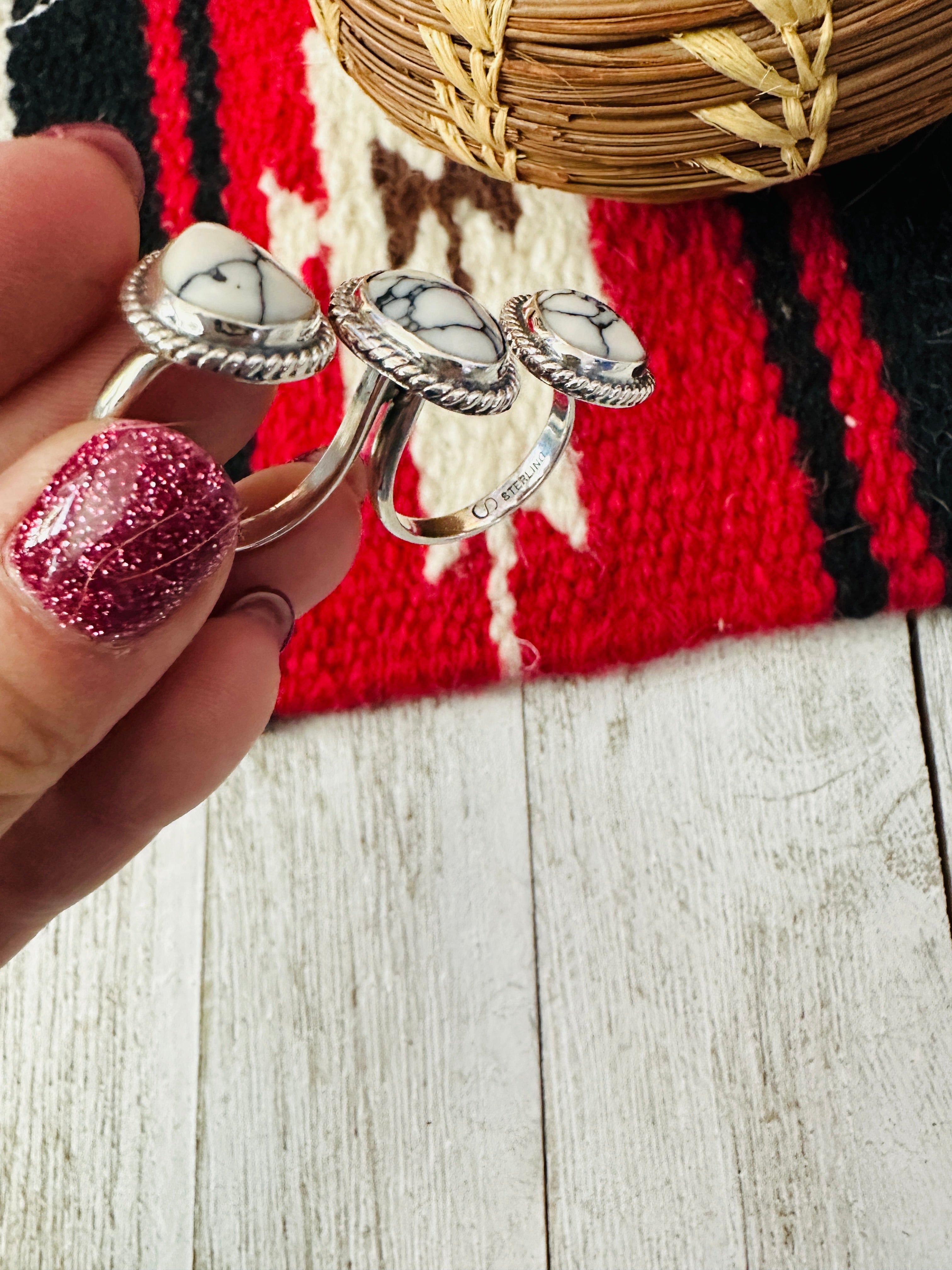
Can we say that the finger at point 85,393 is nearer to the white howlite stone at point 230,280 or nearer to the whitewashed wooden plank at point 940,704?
the white howlite stone at point 230,280

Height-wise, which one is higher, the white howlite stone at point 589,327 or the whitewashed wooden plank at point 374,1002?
the white howlite stone at point 589,327

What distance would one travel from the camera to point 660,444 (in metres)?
0.44

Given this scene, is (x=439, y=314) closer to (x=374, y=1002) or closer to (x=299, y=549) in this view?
(x=299, y=549)

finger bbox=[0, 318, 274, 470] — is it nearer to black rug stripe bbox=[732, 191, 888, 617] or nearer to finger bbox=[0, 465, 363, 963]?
finger bbox=[0, 465, 363, 963]

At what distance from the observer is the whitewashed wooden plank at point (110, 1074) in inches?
15.1

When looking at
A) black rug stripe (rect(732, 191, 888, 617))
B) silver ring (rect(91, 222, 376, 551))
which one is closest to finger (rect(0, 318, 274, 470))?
silver ring (rect(91, 222, 376, 551))

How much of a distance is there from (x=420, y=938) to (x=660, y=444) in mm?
201

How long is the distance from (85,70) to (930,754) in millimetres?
446

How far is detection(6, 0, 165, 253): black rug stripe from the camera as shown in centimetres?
50

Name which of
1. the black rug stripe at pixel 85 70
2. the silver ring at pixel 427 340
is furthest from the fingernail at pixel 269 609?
the black rug stripe at pixel 85 70

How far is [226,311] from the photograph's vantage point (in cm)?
24

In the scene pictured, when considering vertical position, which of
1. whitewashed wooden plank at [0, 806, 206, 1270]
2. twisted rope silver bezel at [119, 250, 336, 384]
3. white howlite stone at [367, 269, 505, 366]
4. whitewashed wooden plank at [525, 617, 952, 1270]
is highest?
twisted rope silver bezel at [119, 250, 336, 384]

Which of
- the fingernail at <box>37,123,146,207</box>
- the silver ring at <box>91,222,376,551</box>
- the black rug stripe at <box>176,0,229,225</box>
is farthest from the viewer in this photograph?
the black rug stripe at <box>176,0,229,225</box>

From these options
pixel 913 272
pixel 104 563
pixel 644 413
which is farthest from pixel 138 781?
pixel 913 272
